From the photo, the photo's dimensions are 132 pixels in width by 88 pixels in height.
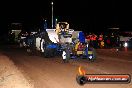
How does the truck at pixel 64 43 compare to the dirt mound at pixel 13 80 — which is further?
the truck at pixel 64 43

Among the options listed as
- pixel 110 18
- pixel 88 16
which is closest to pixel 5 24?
pixel 88 16

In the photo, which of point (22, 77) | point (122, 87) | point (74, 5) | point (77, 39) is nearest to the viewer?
point (122, 87)

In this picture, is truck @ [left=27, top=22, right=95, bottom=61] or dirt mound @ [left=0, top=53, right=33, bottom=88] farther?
truck @ [left=27, top=22, right=95, bottom=61]

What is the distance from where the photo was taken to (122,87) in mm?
12477

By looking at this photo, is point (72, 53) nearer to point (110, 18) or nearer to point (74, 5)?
point (110, 18)

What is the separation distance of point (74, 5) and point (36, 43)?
197 feet

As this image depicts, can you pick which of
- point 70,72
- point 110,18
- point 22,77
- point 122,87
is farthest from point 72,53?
point 110,18

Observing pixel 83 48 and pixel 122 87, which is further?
pixel 83 48

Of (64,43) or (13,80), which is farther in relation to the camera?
(64,43)

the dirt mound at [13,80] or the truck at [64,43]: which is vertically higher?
the truck at [64,43]

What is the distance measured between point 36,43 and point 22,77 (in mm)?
13721

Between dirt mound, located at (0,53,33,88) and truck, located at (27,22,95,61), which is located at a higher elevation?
truck, located at (27,22,95,61)

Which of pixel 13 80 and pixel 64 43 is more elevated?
pixel 64 43

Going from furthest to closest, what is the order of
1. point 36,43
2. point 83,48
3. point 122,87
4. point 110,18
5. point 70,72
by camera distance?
point 110,18 → point 36,43 → point 83,48 → point 70,72 → point 122,87
